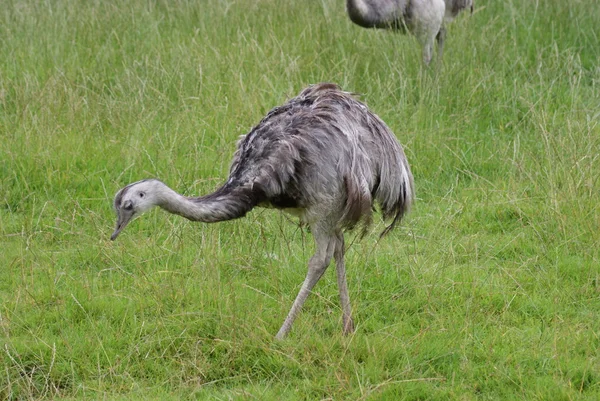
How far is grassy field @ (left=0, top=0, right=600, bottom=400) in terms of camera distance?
486cm

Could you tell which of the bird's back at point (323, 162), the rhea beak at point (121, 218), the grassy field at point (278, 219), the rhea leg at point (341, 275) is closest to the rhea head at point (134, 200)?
the rhea beak at point (121, 218)

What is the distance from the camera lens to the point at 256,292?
18.2 ft

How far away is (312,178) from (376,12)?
4175mm

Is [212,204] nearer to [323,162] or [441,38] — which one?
[323,162]

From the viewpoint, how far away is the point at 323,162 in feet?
16.0

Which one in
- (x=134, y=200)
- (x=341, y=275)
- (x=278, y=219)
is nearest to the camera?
(x=134, y=200)

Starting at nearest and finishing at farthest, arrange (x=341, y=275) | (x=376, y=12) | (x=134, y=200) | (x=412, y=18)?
(x=134, y=200) → (x=341, y=275) → (x=376, y=12) → (x=412, y=18)

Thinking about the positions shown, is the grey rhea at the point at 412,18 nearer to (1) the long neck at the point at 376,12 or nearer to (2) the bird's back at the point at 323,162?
(1) the long neck at the point at 376,12

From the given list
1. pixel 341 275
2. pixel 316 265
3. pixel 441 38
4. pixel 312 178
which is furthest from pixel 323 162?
pixel 441 38

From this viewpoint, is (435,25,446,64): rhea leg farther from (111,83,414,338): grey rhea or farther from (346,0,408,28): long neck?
(111,83,414,338): grey rhea

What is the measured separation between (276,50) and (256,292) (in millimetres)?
3083

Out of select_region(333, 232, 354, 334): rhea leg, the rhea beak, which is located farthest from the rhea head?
select_region(333, 232, 354, 334): rhea leg

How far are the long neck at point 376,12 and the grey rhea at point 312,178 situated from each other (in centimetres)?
341

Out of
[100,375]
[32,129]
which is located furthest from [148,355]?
[32,129]
